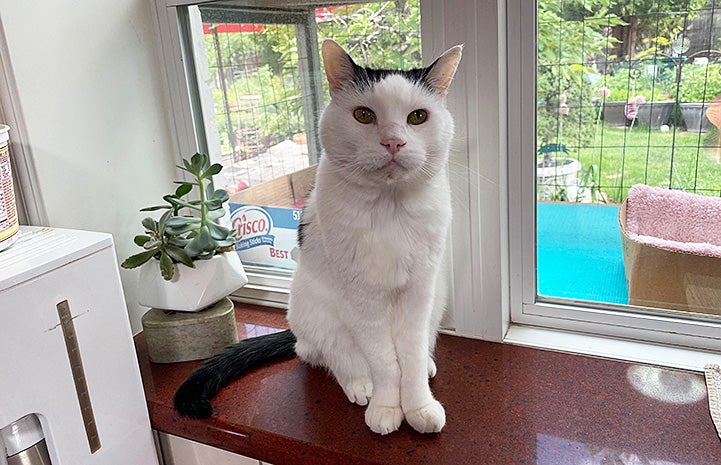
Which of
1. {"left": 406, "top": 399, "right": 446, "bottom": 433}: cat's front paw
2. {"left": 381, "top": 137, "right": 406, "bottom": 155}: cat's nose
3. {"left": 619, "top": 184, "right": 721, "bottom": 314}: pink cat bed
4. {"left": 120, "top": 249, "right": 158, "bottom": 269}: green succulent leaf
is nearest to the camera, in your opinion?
{"left": 381, "top": 137, "right": 406, "bottom": 155}: cat's nose

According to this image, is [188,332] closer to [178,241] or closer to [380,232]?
[178,241]

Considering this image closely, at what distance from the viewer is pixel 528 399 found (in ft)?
3.43

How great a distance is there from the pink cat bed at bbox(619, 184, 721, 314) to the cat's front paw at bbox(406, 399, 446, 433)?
19.0 inches

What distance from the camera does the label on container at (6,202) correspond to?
3.15 ft

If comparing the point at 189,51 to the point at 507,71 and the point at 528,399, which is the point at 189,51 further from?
the point at 528,399

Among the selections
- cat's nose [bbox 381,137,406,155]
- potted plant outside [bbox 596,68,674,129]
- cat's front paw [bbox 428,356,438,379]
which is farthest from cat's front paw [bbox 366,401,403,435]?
potted plant outside [bbox 596,68,674,129]

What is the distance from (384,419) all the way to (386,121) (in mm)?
477

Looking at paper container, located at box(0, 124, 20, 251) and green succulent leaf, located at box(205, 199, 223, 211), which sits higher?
paper container, located at box(0, 124, 20, 251)

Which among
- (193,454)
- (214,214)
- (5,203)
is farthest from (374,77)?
(193,454)

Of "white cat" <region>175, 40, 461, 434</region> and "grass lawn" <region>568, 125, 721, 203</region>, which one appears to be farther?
"grass lawn" <region>568, 125, 721, 203</region>

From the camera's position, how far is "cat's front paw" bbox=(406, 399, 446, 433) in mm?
949

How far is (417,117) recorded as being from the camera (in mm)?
879

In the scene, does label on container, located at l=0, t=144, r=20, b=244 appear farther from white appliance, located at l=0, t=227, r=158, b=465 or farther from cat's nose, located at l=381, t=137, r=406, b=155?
cat's nose, located at l=381, t=137, r=406, b=155

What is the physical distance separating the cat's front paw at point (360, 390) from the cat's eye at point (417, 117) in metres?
0.48
